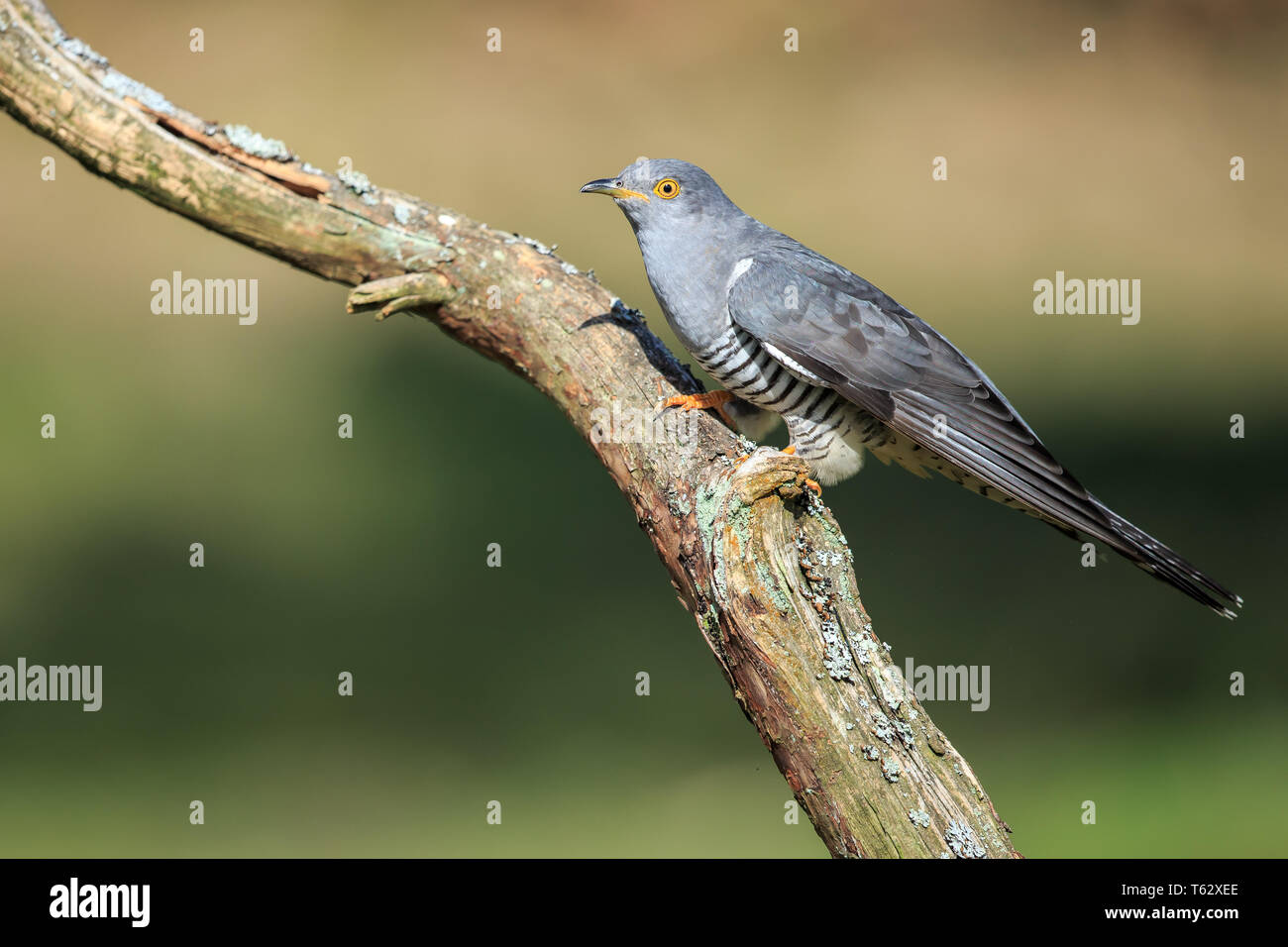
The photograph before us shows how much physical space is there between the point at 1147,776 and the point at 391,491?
4.56m

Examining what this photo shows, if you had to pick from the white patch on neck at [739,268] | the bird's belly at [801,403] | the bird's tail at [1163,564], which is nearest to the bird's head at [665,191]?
the white patch on neck at [739,268]

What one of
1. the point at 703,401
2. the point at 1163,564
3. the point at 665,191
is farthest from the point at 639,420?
the point at 1163,564

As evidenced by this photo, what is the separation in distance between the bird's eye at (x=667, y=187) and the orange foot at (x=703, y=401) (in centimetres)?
64

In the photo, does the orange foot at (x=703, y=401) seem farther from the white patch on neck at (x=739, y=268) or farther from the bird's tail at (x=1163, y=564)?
the bird's tail at (x=1163, y=564)

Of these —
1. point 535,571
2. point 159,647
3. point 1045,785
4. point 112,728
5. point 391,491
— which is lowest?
point 1045,785

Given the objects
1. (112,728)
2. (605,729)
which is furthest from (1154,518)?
(112,728)

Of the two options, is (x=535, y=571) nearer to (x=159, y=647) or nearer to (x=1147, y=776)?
(x=159, y=647)

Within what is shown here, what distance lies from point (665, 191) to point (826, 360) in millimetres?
759

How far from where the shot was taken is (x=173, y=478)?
6.73 m

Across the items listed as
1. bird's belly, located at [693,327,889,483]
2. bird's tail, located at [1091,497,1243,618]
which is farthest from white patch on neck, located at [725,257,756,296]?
bird's tail, located at [1091,497,1243,618]

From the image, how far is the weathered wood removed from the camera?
7.85 feet

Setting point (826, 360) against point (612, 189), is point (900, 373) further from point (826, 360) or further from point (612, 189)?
point (612, 189)

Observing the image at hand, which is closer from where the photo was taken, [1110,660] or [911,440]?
[911,440]

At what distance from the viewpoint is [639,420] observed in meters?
3.04
